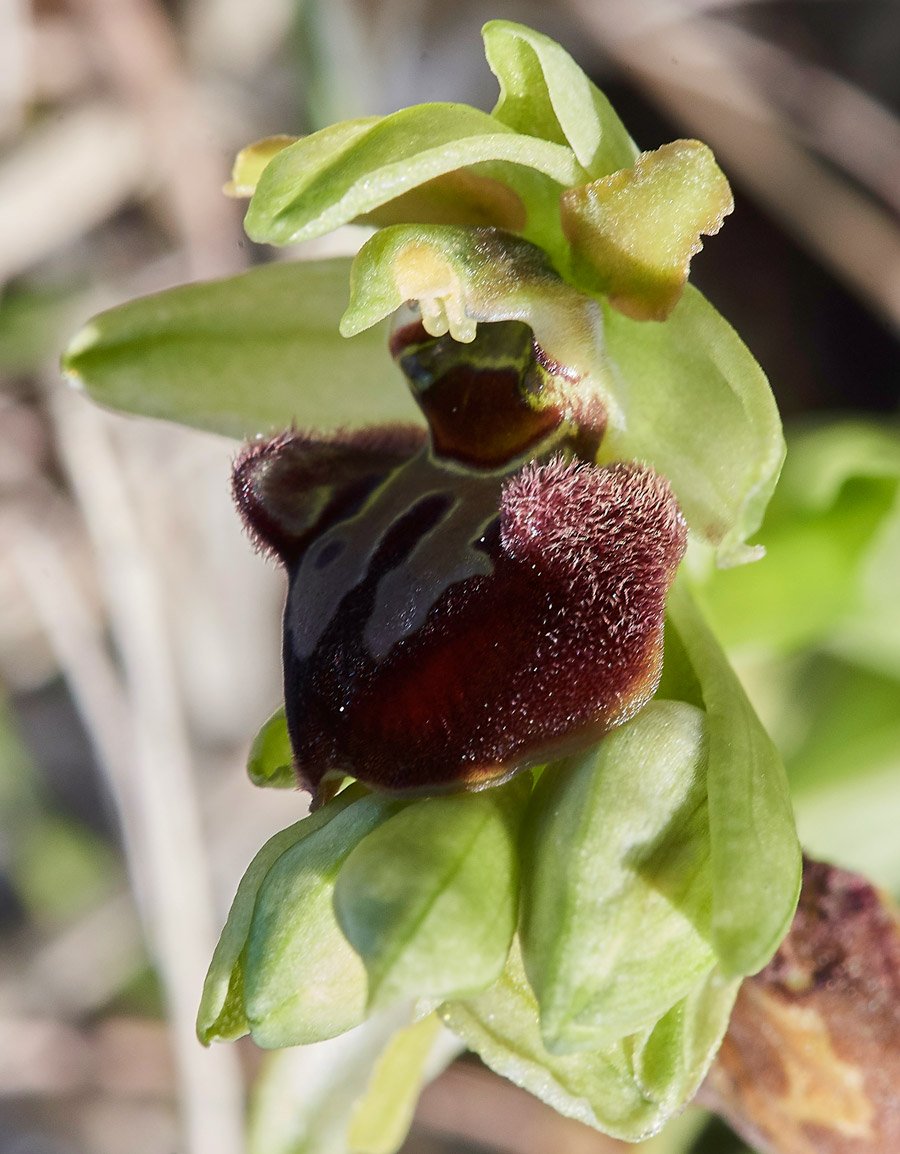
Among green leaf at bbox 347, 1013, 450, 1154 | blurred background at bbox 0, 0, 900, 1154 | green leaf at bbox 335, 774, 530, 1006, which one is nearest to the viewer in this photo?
green leaf at bbox 335, 774, 530, 1006

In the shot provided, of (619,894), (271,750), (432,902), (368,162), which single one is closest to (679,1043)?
(619,894)

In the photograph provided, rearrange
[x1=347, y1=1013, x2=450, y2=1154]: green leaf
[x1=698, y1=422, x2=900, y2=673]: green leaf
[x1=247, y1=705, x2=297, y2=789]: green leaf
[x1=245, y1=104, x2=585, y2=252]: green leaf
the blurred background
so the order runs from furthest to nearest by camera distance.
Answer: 1. the blurred background
2. [x1=698, y1=422, x2=900, y2=673]: green leaf
3. [x1=347, y1=1013, x2=450, y2=1154]: green leaf
4. [x1=247, y1=705, x2=297, y2=789]: green leaf
5. [x1=245, y1=104, x2=585, y2=252]: green leaf

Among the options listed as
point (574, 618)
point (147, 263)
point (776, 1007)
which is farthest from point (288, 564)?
point (147, 263)

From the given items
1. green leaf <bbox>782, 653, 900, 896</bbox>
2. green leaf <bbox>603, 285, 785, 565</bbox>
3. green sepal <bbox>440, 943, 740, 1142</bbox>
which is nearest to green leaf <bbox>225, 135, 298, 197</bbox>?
green leaf <bbox>603, 285, 785, 565</bbox>

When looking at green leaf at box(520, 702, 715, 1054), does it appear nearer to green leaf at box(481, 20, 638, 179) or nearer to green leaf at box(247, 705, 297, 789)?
green leaf at box(247, 705, 297, 789)

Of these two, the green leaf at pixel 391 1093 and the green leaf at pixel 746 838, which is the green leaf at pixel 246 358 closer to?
the green leaf at pixel 746 838

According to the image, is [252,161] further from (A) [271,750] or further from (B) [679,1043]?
(B) [679,1043]

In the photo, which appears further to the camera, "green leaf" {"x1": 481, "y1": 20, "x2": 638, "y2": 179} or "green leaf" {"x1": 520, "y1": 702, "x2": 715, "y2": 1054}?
"green leaf" {"x1": 481, "y1": 20, "x2": 638, "y2": 179}
